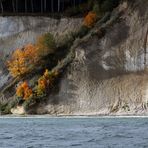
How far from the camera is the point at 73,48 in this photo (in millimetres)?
98500

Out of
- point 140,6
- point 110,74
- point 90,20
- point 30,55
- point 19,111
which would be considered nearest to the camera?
point 110,74

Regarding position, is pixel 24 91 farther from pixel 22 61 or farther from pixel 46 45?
pixel 46 45

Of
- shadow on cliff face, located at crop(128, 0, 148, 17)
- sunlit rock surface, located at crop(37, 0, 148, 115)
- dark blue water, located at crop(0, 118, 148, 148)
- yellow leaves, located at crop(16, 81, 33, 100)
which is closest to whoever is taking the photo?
dark blue water, located at crop(0, 118, 148, 148)

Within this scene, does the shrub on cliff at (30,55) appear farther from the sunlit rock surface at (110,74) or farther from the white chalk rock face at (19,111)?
the white chalk rock face at (19,111)

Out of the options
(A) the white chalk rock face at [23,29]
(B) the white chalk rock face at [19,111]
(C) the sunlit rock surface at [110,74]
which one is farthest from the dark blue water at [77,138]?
(A) the white chalk rock face at [23,29]

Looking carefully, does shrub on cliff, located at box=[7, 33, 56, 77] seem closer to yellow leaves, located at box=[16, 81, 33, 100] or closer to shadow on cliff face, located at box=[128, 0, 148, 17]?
yellow leaves, located at box=[16, 81, 33, 100]

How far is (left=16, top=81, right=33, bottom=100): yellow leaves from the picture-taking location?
96312 millimetres

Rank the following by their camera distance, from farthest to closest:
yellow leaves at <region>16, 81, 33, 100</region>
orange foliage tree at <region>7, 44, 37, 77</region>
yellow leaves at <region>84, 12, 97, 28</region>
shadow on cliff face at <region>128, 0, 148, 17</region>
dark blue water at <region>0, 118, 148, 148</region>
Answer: orange foliage tree at <region>7, 44, 37, 77</region> < yellow leaves at <region>84, 12, 97, 28</region> < shadow on cliff face at <region>128, 0, 148, 17</region> < yellow leaves at <region>16, 81, 33, 100</region> < dark blue water at <region>0, 118, 148, 148</region>

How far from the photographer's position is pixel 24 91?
9694 cm

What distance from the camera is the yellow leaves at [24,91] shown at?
9631cm

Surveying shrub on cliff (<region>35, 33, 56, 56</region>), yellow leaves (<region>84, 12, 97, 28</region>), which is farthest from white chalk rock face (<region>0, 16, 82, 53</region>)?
yellow leaves (<region>84, 12, 97, 28</region>)

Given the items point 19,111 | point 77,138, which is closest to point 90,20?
point 19,111

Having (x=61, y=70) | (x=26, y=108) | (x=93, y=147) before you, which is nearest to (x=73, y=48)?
(x=61, y=70)

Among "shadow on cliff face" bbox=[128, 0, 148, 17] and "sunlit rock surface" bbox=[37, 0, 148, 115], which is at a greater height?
"shadow on cliff face" bbox=[128, 0, 148, 17]
